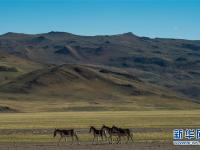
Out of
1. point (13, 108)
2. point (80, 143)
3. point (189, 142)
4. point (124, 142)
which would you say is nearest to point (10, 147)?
point (80, 143)

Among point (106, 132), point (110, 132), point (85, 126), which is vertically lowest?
point (110, 132)

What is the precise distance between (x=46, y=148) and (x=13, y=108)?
12494cm

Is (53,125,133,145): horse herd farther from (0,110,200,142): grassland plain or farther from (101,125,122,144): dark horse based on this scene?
(0,110,200,142): grassland plain

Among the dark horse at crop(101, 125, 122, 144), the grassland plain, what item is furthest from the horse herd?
the grassland plain

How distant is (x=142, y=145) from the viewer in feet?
120

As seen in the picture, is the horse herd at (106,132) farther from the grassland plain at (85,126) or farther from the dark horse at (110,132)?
the grassland plain at (85,126)

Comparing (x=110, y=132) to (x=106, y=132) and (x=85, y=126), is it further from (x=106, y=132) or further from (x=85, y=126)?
(x=85, y=126)

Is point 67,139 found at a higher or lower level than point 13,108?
lower

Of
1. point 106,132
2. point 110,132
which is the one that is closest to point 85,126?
point 106,132

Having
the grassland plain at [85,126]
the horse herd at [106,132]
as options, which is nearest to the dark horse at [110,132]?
the horse herd at [106,132]

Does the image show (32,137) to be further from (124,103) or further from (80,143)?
(124,103)

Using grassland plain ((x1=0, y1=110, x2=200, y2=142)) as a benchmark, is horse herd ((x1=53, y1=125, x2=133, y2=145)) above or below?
below

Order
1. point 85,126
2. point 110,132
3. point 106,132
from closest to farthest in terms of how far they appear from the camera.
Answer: point 110,132 < point 106,132 < point 85,126

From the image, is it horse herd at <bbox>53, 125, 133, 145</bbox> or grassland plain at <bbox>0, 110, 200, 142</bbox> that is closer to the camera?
horse herd at <bbox>53, 125, 133, 145</bbox>
